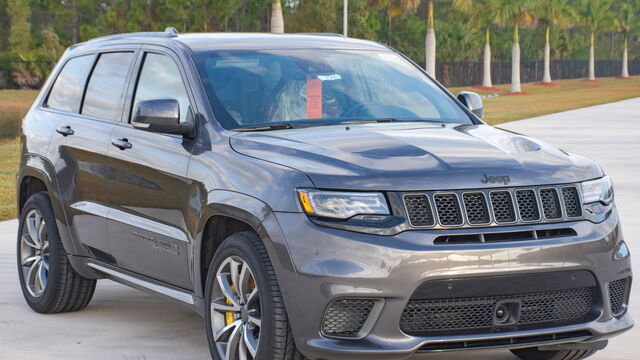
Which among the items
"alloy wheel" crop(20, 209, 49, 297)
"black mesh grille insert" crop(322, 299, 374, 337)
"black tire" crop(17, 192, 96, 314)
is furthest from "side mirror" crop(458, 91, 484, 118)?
"alloy wheel" crop(20, 209, 49, 297)

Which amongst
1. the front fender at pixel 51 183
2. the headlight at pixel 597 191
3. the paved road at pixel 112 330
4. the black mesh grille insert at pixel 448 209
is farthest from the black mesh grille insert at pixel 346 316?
the front fender at pixel 51 183

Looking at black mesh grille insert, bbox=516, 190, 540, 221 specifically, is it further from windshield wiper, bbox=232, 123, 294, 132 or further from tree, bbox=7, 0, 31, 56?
tree, bbox=7, 0, 31, 56

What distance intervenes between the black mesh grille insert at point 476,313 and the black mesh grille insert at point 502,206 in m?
0.34

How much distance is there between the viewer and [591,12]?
373 feet

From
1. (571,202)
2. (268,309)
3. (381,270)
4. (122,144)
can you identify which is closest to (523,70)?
(122,144)

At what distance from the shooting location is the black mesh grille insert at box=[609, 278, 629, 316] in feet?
18.6

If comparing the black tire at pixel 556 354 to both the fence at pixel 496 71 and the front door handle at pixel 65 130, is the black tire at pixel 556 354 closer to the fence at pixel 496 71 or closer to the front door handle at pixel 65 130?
the front door handle at pixel 65 130

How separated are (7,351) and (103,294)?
181 centimetres

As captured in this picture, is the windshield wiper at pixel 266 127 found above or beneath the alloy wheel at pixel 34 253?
above

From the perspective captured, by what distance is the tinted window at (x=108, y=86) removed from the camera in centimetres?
730

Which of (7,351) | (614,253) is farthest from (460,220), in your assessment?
(7,351)

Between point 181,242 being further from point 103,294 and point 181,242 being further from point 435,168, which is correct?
point 103,294

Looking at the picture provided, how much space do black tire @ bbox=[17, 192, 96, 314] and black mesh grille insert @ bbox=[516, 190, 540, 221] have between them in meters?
3.48

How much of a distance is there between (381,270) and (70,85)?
12.3ft
